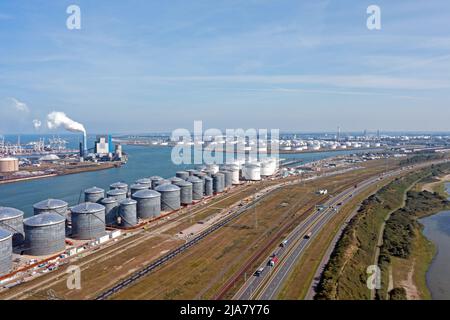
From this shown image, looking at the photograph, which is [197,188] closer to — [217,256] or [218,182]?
[218,182]

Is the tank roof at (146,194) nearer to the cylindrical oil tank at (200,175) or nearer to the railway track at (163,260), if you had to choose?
the railway track at (163,260)

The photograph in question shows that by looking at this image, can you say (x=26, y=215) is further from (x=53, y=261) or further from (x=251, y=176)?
(x=251, y=176)

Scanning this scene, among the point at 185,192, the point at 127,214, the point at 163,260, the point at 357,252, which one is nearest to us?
the point at 163,260

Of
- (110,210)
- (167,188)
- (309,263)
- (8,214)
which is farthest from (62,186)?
(309,263)

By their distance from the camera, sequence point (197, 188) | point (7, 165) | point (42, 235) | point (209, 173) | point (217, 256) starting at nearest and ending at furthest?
point (42, 235), point (217, 256), point (197, 188), point (209, 173), point (7, 165)

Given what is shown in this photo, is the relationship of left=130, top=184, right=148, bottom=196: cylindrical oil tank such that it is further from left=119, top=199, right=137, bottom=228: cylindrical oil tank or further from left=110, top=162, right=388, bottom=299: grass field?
left=110, top=162, right=388, bottom=299: grass field

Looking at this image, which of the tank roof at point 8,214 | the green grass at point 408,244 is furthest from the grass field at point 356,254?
the tank roof at point 8,214

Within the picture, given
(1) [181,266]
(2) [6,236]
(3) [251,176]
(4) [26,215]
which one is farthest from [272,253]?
(3) [251,176]
